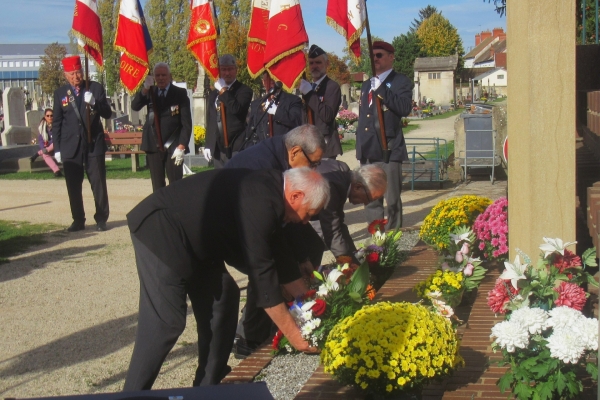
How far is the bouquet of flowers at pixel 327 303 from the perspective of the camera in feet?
14.2

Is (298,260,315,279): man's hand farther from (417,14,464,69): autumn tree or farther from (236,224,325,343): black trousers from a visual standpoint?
(417,14,464,69): autumn tree

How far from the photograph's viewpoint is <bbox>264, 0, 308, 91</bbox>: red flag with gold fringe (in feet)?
26.2

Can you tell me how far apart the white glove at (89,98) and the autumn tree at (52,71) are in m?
54.3

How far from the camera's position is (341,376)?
368cm

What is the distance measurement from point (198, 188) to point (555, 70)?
1.99 m

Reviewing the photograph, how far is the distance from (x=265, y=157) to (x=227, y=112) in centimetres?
440

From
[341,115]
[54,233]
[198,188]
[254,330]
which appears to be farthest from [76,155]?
[341,115]

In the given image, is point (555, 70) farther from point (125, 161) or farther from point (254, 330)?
point (125, 161)

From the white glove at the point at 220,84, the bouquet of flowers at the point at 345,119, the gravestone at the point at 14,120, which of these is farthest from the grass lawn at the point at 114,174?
the bouquet of flowers at the point at 345,119

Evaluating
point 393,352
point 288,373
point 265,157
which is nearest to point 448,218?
point 265,157

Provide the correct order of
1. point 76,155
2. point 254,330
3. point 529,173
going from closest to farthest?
1. point 529,173
2. point 254,330
3. point 76,155

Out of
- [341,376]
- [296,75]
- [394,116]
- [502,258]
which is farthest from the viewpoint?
[394,116]

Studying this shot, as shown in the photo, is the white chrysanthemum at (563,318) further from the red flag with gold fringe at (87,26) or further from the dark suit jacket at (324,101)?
the red flag with gold fringe at (87,26)

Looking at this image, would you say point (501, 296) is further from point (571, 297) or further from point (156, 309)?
point (156, 309)
